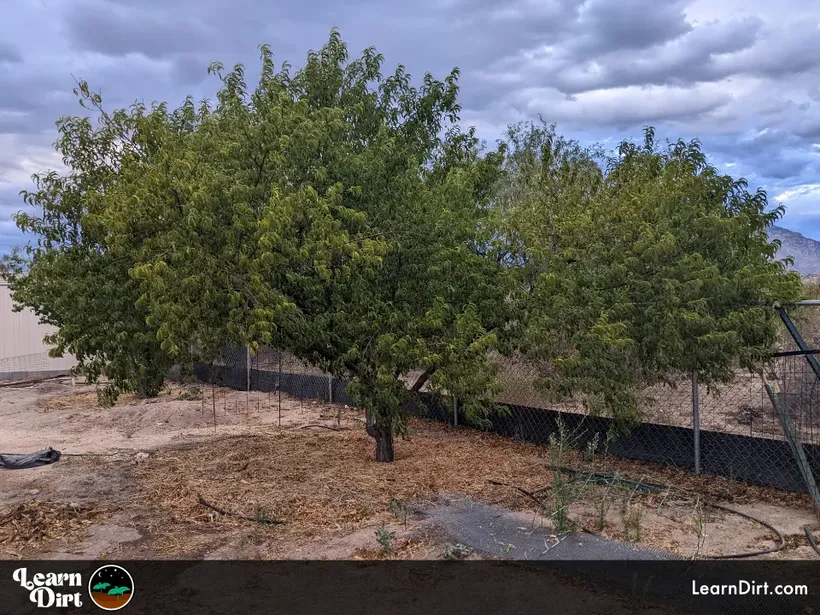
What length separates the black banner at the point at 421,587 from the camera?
13.7 ft

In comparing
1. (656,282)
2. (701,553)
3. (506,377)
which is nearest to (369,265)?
(656,282)

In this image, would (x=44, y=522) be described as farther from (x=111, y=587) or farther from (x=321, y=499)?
(x=321, y=499)

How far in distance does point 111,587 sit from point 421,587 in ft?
6.56

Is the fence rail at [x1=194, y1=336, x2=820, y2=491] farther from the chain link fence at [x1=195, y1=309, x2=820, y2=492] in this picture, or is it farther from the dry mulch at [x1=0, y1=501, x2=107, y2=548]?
the dry mulch at [x1=0, y1=501, x2=107, y2=548]

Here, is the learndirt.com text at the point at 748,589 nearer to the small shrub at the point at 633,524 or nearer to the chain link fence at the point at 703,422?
the small shrub at the point at 633,524

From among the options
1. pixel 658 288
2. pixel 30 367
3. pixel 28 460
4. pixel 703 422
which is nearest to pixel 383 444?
pixel 658 288

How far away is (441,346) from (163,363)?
293 cm

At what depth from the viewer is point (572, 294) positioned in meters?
6.81

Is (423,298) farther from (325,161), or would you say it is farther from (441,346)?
(325,161)

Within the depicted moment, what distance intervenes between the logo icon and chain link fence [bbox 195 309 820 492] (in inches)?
82.4

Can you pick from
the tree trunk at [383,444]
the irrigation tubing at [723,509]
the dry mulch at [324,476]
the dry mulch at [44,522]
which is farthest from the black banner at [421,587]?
the tree trunk at [383,444]

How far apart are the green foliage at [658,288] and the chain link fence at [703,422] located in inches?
17.6

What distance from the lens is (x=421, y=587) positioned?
4.48 metres

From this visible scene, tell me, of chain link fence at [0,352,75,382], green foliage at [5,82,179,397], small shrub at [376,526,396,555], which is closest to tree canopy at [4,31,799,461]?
green foliage at [5,82,179,397]
